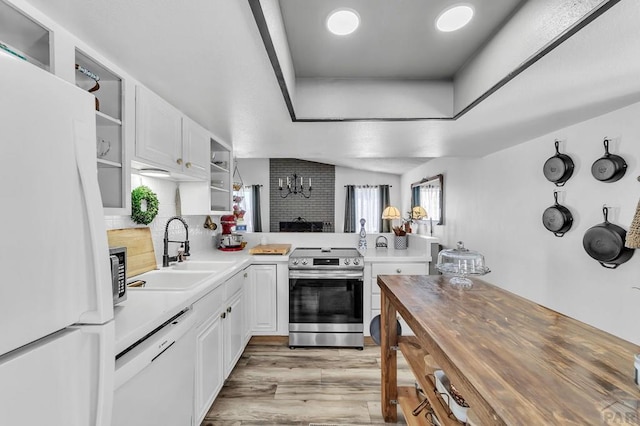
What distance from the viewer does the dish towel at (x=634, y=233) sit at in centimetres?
140

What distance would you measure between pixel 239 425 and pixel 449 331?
1.56m

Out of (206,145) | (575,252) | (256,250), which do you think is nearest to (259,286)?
(256,250)

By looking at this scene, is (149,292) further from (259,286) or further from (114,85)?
(259,286)

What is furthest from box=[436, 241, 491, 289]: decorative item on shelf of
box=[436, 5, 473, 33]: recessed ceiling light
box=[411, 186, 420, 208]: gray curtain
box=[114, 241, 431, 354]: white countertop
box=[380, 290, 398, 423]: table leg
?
box=[411, 186, 420, 208]: gray curtain

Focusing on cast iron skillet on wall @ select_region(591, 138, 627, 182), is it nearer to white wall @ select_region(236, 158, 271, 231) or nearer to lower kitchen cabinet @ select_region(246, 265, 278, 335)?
lower kitchen cabinet @ select_region(246, 265, 278, 335)

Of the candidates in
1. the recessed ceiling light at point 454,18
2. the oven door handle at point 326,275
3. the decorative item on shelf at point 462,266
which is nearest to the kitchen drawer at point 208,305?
the oven door handle at point 326,275

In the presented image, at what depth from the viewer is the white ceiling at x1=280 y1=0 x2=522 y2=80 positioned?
3.85ft

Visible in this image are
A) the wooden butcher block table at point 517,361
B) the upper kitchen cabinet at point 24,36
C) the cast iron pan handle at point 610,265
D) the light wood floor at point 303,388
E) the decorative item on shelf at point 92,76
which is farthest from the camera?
the light wood floor at point 303,388

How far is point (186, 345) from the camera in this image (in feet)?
4.69

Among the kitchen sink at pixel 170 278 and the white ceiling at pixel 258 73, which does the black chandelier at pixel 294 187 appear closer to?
the white ceiling at pixel 258 73

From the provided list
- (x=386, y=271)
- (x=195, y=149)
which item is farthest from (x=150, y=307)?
(x=386, y=271)

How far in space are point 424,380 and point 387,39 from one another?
165cm

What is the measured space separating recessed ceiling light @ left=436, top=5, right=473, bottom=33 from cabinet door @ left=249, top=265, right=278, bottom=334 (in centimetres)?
240

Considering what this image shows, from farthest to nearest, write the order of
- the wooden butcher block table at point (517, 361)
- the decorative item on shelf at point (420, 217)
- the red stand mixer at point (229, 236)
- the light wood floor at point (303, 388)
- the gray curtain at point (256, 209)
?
the gray curtain at point (256, 209) → the decorative item on shelf at point (420, 217) → the red stand mixer at point (229, 236) → the light wood floor at point (303, 388) → the wooden butcher block table at point (517, 361)
